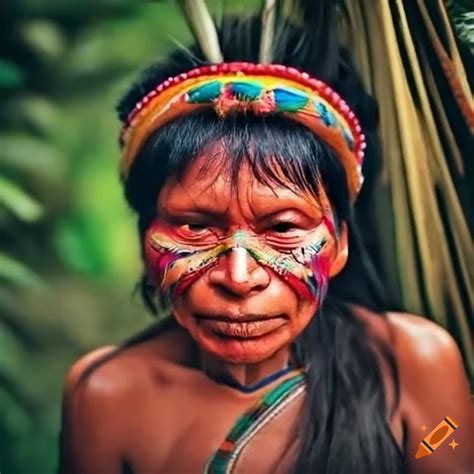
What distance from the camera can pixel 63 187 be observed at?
10.00 feet

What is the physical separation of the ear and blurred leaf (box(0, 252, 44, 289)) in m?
0.95

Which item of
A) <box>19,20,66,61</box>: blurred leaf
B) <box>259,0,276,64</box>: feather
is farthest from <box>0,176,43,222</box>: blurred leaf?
<box>259,0,276,64</box>: feather

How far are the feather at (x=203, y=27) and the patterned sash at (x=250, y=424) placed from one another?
3.52 ft

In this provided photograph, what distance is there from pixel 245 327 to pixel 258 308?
0.07 metres

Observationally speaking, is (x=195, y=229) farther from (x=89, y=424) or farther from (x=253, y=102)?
(x=89, y=424)

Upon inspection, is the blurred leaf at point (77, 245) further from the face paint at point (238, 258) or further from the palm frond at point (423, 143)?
the palm frond at point (423, 143)

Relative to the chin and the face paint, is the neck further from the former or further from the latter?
the face paint

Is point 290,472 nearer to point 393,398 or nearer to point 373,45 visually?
point 393,398

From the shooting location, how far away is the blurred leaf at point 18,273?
10.0 ft

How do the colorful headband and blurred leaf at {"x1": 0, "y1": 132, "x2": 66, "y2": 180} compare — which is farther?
blurred leaf at {"x1": 0, "y1": 132, "x2": 66, "y2": 180}

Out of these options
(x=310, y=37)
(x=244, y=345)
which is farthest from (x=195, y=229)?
(x=310, y=37)

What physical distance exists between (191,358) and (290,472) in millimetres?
477

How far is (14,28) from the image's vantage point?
3053mm

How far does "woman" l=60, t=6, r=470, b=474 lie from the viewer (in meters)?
2.93
